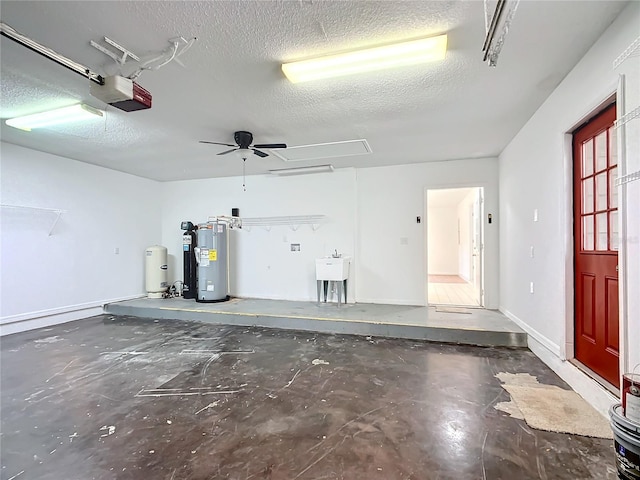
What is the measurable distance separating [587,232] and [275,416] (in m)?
2.84

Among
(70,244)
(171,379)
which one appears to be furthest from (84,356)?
(70,244)

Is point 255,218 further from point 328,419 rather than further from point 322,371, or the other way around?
A: point 328,419

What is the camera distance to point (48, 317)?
15.6 feet

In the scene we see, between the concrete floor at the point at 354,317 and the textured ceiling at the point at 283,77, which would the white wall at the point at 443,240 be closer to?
the concrete floor at the point at 354,317

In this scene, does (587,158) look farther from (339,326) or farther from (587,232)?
(339,326)

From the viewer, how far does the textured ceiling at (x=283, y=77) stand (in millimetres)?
1852

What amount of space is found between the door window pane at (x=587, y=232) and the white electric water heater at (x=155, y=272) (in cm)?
657

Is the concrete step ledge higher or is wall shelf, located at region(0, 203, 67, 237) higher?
wall shelf, located at region(0, 203, 67, 237)

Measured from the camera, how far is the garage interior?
1.82 meters

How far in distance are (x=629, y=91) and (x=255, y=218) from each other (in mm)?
5466

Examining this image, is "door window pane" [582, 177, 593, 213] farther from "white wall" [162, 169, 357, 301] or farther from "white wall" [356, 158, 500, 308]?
"white wall" [162, 169, 357, 301]

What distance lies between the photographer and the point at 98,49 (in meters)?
2.17

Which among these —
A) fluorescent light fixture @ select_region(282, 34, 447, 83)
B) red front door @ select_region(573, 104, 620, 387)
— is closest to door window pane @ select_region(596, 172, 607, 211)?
red front door @ select_region(573, 104, 620, 387)

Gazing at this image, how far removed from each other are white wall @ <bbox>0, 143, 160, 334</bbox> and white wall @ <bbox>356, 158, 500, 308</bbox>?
452cm
